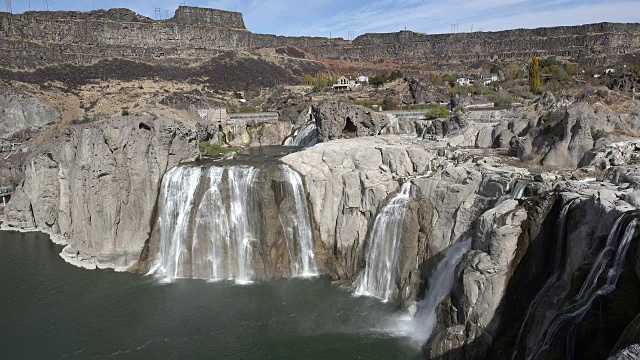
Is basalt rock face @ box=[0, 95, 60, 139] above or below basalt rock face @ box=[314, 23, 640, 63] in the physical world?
below

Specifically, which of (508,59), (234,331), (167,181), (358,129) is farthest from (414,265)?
(508,59)

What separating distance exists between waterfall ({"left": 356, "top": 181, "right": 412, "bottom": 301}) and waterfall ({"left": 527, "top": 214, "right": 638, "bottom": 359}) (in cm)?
1104

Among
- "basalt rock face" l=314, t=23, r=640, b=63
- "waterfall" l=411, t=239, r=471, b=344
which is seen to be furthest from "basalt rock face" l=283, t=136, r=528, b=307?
"basalt rock face" l=314, t=23, r=640, b=63

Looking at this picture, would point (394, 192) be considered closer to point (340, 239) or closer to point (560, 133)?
point (340, 239)

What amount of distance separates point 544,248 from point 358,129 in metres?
24.8

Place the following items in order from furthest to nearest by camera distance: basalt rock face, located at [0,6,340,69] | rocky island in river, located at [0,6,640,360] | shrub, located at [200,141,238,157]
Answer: basalt rock face, located at [0,6,340,69] < shrub, located at [200,141,238,157] < rocky island in river, located at [0,6,640,360]

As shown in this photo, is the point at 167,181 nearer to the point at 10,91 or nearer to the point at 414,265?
the point at 414,265

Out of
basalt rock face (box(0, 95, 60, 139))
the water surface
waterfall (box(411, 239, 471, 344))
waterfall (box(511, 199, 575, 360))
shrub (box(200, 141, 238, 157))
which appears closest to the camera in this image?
waterfall (box(511, 199, 575, 360))

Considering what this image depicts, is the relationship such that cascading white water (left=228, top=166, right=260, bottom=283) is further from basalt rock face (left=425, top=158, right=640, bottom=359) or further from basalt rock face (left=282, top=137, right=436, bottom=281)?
Answer: basalt rock face (left=425, top=158, right=640, bottom=359)

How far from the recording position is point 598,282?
40.9 feet

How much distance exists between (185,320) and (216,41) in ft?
323

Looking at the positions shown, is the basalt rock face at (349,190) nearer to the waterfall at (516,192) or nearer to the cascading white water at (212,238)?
the cascading white water at (212,238)

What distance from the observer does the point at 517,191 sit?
770 inches

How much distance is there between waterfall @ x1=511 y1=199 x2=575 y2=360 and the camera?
1521 cm
